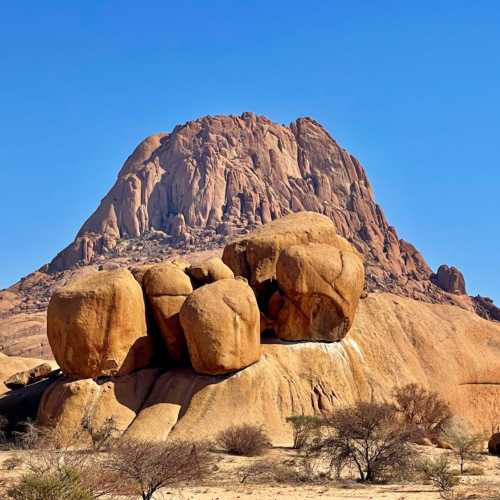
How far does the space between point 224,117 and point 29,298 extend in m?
59.6

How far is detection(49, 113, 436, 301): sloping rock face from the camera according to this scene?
126 m

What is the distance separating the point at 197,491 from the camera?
19.9 meters

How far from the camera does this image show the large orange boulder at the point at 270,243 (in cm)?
3603

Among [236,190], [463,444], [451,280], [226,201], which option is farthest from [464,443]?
[236,190]

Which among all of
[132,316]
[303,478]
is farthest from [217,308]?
[303,478]

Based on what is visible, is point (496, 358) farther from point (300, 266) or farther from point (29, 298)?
point (29, 298)

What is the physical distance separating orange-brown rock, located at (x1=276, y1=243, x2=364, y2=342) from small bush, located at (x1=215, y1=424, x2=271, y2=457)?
261 inches

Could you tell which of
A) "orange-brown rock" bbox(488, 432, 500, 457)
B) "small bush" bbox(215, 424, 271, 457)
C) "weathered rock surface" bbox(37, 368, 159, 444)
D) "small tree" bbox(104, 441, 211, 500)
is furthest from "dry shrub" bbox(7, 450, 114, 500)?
"orange-brown rock" bbox(488, 432, 500, 457)

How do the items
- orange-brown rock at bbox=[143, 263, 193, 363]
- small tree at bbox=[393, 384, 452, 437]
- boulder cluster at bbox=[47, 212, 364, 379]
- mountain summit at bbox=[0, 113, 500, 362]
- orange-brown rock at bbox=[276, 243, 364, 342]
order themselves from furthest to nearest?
1. mountain summit at bbox=[0, 113, 500, 362]
2. orange-brown rock at bbox=[276, 243, 364, 342]
3. small tree at bbox=[393, 384, 452, 437]
4. orange-brown rock at bbox=[143, 263, 193, 363]
5. boulder cluster at bbox=[47, 212, 364, 379]

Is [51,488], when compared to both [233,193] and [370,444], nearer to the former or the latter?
[370,444]

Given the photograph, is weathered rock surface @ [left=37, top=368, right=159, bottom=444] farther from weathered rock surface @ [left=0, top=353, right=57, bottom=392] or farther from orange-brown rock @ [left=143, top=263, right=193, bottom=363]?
weathered rock surface @ [left=0, top=353, right=57, bottom=392]

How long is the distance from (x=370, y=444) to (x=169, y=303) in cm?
1193

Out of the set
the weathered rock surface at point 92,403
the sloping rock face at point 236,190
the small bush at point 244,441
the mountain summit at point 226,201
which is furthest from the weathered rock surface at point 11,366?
the sloping rock face at point 236,190

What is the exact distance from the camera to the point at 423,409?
33.8 metres
